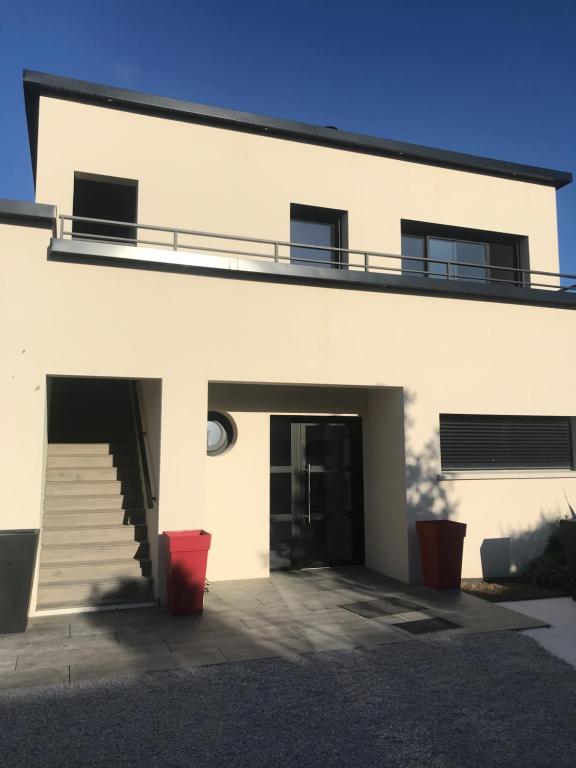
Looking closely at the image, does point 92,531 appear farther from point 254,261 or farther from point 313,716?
point 313,716

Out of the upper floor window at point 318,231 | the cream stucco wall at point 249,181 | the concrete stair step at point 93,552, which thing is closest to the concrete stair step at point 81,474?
the concrete stair step at point 93,552

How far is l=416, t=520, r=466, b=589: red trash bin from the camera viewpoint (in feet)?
25.2

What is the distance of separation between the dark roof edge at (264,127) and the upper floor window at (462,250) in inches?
48.6

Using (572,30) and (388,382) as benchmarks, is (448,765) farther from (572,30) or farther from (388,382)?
(572,30)

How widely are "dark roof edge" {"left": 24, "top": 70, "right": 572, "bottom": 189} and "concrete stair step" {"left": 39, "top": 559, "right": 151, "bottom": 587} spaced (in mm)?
6790

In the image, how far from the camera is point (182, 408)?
724 centimetres

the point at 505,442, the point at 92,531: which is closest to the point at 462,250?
the point at 505,442

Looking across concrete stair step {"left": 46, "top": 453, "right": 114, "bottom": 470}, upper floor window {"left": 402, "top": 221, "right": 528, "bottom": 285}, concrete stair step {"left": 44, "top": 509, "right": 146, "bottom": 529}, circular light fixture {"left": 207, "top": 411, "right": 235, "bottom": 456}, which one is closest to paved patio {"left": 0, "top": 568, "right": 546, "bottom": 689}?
concrete stair step {"left": 44, "top": 509, "right": 146, "bottom": 529}

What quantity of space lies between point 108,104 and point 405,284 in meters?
5.36

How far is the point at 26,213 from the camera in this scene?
6.67 meters

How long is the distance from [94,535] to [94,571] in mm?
565

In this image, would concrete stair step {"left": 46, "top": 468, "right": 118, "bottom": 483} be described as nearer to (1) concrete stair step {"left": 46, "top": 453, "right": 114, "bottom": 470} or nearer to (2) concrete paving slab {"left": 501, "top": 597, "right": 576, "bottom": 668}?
(1) concrete stair step {"left": 46, "top": 453, "right": 114, "bottom": 470}

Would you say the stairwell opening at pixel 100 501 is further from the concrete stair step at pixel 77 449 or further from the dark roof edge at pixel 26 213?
the dark roof edge at pixel 26 213

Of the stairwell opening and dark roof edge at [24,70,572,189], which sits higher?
dark roof edge at [24,70,572,189]
